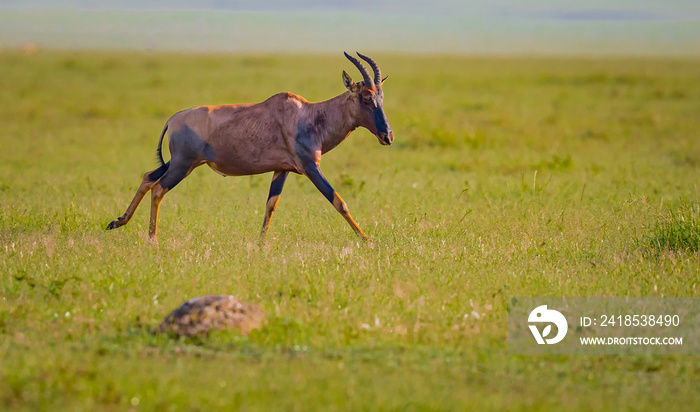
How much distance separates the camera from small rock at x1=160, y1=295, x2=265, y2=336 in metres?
6.41

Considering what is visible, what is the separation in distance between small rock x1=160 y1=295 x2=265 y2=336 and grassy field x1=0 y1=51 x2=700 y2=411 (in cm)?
11

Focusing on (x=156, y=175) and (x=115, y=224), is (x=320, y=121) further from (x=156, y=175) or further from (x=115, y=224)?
(x=115, y=224)

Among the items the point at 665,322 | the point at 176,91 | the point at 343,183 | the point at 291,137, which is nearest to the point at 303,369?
the point at 665,322

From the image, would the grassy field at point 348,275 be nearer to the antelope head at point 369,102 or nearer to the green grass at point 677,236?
the green grass at point 677,236

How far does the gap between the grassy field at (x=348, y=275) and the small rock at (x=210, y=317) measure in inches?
4.4

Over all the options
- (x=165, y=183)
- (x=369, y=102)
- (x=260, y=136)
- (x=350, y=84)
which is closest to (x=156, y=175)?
(x=165, y=183)

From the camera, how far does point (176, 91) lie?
35.1m

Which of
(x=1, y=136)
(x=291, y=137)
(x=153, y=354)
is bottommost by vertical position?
(x=1, y=136)

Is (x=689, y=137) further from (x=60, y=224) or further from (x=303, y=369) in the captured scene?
(x=303, y=369)

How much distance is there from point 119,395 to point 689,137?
1922 centimetres

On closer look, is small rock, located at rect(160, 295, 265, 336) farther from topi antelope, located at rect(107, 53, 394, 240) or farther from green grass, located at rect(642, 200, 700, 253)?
green grass, located at rect(642, 200, 700, 253)

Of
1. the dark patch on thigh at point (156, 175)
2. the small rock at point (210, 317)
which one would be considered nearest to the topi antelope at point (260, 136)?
the dark patch on thigh at point (156, 175)

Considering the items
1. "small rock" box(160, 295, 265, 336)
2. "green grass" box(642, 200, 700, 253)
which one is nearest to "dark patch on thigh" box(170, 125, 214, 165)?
"small rock" box(160, 295, 265, 336)

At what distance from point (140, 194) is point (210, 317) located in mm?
4128
